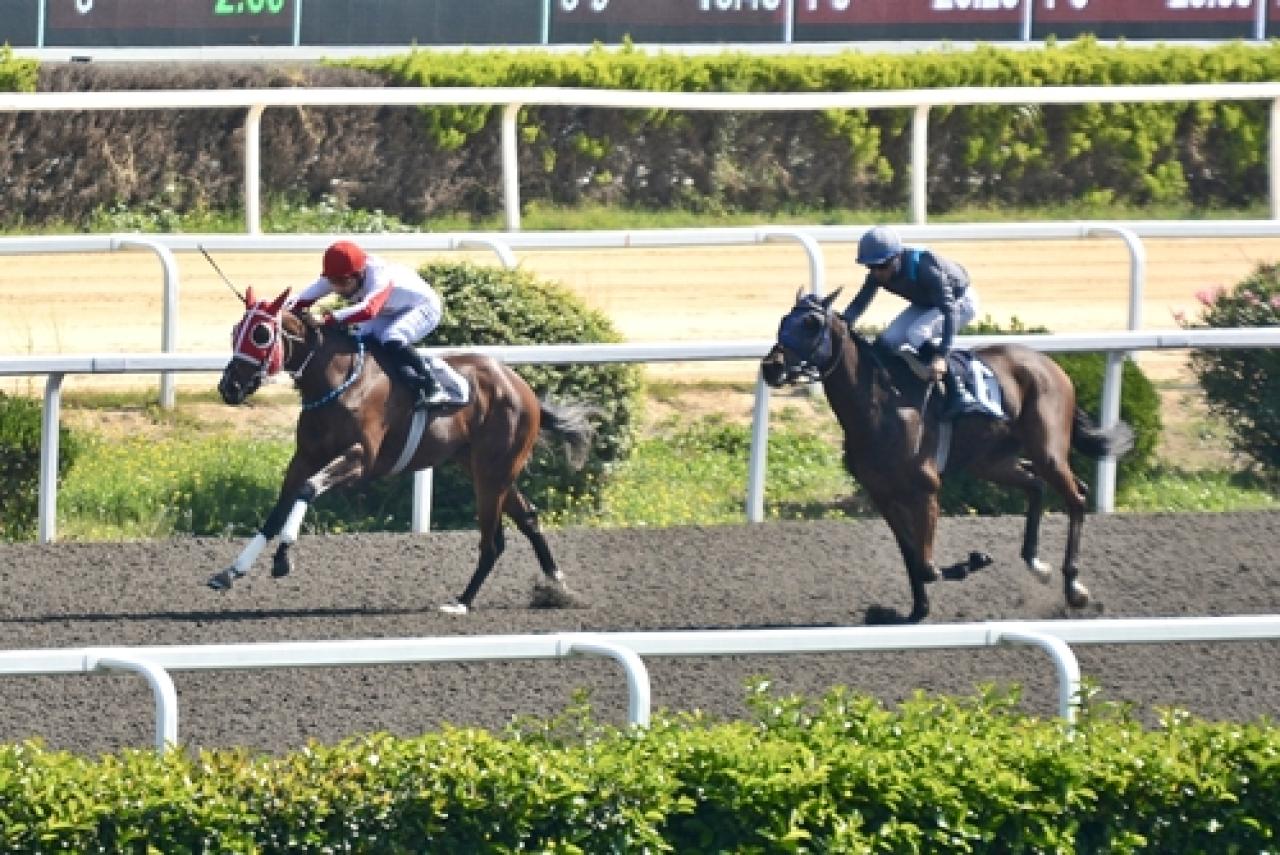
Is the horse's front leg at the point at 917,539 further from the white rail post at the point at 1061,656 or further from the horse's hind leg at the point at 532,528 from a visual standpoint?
the white rail post at the point at 1061,656

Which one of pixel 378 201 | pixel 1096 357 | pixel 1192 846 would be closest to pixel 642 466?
pixel 1096 357

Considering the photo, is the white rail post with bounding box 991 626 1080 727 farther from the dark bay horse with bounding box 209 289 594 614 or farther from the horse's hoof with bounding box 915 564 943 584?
the dark bay horse with bounding box 209 289 594 614

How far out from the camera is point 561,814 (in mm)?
4934

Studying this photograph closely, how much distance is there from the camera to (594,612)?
329 inches

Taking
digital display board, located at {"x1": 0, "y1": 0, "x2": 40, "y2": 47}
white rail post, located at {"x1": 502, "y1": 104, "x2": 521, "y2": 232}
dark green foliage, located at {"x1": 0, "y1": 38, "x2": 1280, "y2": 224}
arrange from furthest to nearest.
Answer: digital display board, located at {"x1": 0, "y1": 0, "x2": 40, "y2": 47}, dark green foliage, located at {"x1": 0, "y1": 38, "x2": 1280, "y2": 224}, white rail post, located at {"x1": 502, "y1": 104, "x2": 521, "y2": 232}

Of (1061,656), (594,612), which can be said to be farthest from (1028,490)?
(1061,656)

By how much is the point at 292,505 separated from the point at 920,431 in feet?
6.14

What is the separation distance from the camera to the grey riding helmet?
27.6 ft

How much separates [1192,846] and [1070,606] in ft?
11.4

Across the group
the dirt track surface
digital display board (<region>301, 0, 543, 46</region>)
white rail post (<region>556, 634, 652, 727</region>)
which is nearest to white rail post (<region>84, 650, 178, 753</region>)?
white rail post (<region>556, 634, 652, 727</region>)

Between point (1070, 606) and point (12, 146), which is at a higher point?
point (12, 146)

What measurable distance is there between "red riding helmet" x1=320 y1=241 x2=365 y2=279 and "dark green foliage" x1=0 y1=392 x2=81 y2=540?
150 cm

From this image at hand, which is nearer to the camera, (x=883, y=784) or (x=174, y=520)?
(x=883, y=784)

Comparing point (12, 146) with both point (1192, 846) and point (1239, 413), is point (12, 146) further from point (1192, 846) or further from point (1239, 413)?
point (1192, 846)
